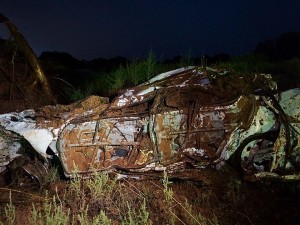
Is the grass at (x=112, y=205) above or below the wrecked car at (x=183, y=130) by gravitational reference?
below

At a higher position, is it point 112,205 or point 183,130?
point 183,130

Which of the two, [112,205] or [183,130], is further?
[183,130]

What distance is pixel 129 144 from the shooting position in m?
4.36

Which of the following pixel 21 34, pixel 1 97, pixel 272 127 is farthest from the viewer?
pixel 1 97

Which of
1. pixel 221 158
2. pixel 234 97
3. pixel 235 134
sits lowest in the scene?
pixel 221 158

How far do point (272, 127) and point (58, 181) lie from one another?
2.99 m

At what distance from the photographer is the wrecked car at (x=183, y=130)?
4.25 m

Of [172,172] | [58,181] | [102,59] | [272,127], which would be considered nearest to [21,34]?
[58,181]

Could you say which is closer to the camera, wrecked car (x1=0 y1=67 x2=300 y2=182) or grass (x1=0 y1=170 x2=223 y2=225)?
grass (x1=0 y1=170 x2=223 y2=225)

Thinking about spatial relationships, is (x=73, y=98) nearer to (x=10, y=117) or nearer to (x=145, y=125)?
(x=10, y=117)

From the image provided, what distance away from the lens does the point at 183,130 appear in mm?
4324

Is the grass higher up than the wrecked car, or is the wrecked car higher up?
the wrecked car

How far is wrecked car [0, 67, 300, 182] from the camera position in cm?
425

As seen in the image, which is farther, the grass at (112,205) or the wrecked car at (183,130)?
the wrecked car at (183,130)
